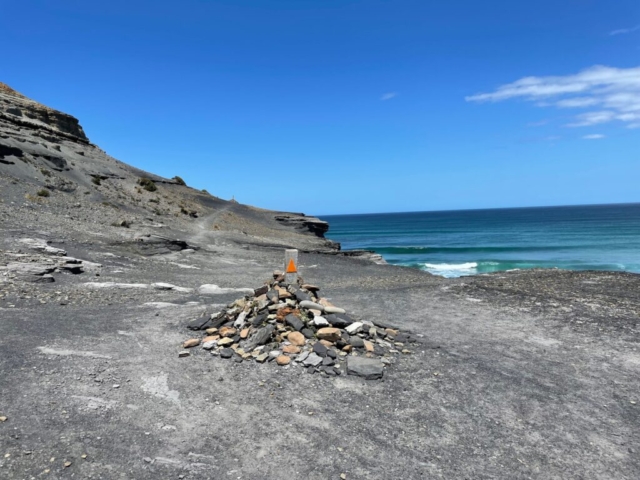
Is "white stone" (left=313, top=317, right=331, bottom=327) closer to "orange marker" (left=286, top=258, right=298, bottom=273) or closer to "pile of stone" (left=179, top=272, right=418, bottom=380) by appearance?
"pile of stone" (left=179, top=272, right=418, bottom=380)

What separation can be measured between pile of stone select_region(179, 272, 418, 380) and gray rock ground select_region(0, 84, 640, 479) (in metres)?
0.26

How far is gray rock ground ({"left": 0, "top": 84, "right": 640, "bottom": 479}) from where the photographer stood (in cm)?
474

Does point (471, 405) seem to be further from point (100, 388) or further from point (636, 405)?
point (100, 388)

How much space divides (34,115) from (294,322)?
48288 mm

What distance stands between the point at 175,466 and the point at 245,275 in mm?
13962

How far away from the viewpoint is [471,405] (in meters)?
6.17

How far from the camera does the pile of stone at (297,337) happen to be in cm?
720

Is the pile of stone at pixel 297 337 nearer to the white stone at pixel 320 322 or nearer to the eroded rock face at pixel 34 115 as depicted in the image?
the white stone at pixel 320 322

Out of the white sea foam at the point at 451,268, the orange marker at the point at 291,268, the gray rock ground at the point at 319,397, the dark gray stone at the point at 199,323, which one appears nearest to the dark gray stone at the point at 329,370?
the gray rock ground at the point at 319,397

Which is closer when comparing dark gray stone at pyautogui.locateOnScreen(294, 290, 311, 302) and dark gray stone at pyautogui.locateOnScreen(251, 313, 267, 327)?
dark gray stone at pyautogui.locateOnScreen(251, 313, 267, 327)

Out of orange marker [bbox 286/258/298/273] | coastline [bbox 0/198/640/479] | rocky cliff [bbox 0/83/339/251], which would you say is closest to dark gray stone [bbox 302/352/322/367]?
coastline [bbox 0/198/640/479]

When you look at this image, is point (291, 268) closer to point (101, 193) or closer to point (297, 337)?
point (297, 337)

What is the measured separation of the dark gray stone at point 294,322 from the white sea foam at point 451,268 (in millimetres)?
32209

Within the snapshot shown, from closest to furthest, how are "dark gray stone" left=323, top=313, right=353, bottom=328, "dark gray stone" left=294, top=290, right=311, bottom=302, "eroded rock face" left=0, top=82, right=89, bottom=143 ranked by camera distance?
"dark gray stone" left=323, top=313, right=353, bottom=328 < "dark gray stone" left=294, top=290, right=311, bottom=302 < "eroded rock face" left=0, top=82, right=89, bottom=143
